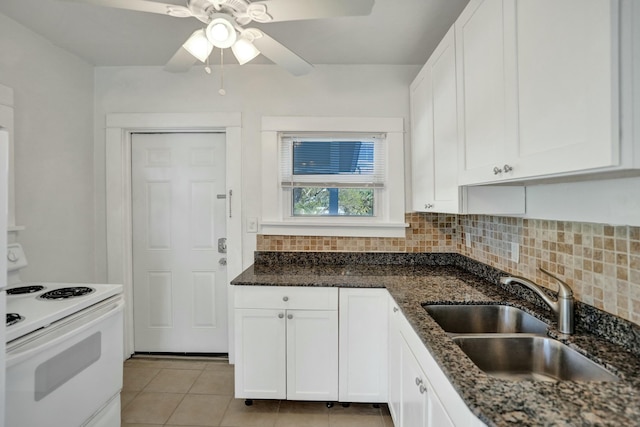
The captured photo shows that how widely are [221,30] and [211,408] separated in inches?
84.7

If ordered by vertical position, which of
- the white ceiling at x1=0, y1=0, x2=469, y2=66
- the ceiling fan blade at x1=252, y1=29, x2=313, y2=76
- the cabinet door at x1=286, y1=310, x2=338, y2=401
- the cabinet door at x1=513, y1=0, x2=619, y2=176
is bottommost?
the cabinet door at x1=286, y1=310, x2=338, y2=401

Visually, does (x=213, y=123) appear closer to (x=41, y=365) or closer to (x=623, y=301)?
(x=41, y=365)

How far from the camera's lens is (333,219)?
252cm

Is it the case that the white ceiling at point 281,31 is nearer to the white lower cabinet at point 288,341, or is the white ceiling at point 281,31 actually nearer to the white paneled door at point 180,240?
the white paneled door at point 180,240

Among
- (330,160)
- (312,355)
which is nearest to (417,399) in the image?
(312,355)

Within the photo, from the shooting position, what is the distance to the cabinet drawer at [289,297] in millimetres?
1944

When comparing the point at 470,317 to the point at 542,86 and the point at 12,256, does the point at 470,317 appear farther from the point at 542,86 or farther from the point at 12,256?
the point at 12,256

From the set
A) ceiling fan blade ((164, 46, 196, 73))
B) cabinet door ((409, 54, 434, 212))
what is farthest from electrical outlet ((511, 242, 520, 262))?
ceiling fan blade ((164, 46, 196, 73))

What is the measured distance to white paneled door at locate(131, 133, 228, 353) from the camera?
2.65 m

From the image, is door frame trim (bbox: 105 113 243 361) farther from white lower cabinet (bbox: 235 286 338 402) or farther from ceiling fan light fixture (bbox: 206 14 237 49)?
ceiling fan light fixture (bbox: 206 14 237 49)

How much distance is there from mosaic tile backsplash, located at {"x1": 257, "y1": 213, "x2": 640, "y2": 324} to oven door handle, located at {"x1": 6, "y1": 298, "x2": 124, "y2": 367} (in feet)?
3.62

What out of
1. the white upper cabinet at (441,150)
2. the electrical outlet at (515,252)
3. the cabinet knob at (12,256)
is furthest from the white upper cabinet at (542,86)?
the cabinet knob at (12,256)

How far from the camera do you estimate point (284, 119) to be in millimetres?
2463

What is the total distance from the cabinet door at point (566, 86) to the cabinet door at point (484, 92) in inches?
2.5
